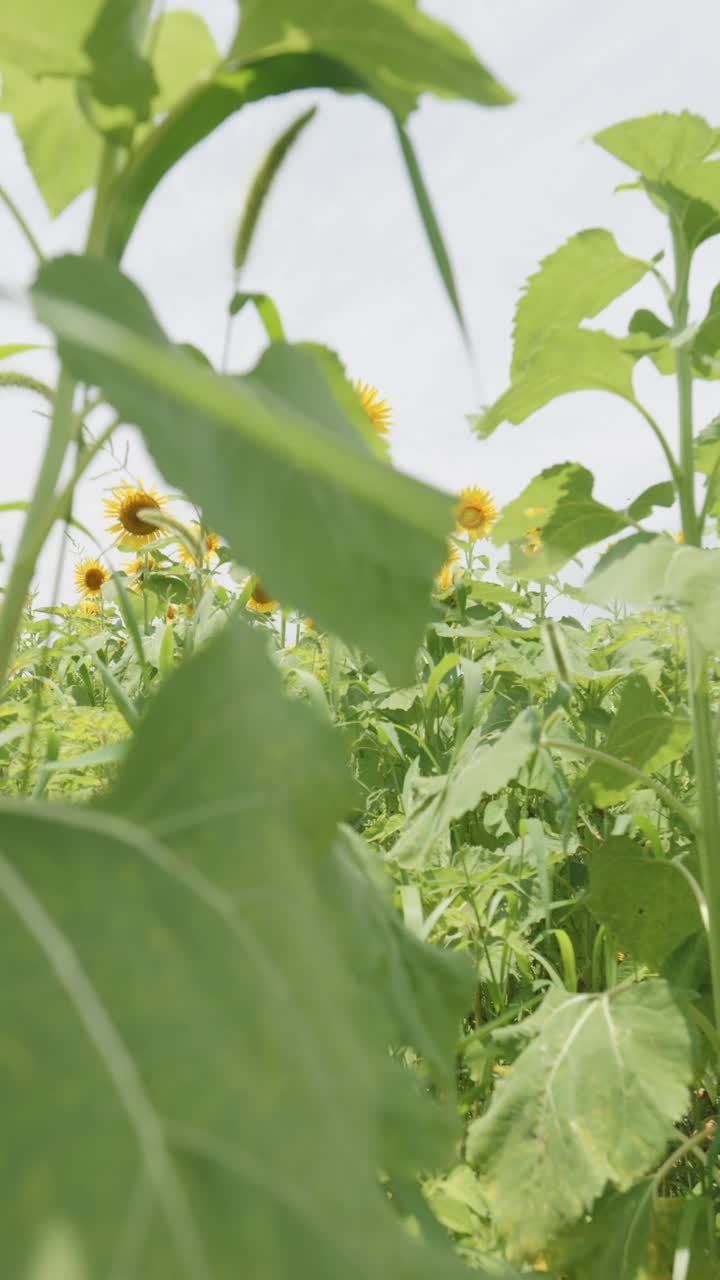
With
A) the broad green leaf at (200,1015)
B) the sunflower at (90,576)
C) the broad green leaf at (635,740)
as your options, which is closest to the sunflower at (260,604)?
the sunflower at (90,576)

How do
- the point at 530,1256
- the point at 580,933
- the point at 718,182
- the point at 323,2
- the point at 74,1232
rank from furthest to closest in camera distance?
1. the point at 580,933
2. the point at 718,182
3. the point at 530,1256
4. the point at 323,2
5. the point at 74,1232

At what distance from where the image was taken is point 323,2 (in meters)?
0.50

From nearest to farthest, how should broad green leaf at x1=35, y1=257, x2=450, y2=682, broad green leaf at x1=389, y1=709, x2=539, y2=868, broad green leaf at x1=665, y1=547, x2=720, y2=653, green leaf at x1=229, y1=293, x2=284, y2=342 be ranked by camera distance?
broad green leaf at x1=35, y1=257, x2=450, y2=682 < green leaf at x1=229, y1=293, x2=284, y2=342 < broad green leaf at x1=665, y1=547, x2=720, y2=653 < broad green leaf at x1=389, y1=709, x2=539, y2=868

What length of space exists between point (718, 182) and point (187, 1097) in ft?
4.19

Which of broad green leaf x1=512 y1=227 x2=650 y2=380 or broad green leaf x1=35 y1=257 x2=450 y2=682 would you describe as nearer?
broad green leaf x1=35 y1=257 x2=450 y2=682

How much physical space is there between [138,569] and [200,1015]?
3.91m

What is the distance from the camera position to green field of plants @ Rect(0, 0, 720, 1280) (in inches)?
10.5

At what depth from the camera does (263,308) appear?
0.72 m

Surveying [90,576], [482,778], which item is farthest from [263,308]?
[90,576]

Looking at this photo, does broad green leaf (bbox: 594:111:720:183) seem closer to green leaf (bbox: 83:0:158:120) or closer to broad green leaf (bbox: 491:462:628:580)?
broad green leaf (bbox: 491:462:628:580)

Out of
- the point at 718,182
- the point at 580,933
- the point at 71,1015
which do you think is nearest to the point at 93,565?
the point at 580,933

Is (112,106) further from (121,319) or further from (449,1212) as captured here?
(449,1212)

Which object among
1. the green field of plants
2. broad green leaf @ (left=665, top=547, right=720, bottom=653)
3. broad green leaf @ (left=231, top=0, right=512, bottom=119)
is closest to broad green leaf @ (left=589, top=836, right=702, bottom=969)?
the green field of plants

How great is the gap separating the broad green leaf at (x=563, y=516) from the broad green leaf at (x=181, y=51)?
2.49 feet
